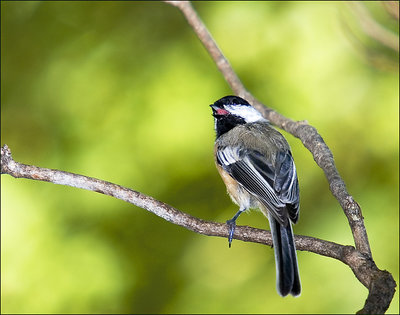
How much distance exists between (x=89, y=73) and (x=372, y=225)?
1944mm

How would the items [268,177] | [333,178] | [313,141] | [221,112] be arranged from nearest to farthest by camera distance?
[333,178]
[268,177]
[313,141]
[221,112]

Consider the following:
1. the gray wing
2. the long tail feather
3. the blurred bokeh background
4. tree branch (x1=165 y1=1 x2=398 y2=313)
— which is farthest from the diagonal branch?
the blurred bokeh background

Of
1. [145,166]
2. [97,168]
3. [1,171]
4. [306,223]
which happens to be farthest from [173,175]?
[1,171]

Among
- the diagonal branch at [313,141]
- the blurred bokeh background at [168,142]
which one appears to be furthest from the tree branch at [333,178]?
the blurred bokeh background at [168,142]

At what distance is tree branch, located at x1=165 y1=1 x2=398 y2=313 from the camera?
1.60 m

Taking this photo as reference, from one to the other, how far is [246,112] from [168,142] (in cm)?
51

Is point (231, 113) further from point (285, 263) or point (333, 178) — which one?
point (285, 263)

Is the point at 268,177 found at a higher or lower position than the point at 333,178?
higher

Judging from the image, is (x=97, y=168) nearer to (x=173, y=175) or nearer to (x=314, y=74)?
(x=173, y=175)

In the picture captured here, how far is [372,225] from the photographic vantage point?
120 inches

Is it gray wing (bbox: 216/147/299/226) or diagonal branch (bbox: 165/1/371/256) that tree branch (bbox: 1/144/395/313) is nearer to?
diagonal branch (bbox: 165/1/371/256)

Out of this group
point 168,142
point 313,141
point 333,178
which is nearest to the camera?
point 333,178

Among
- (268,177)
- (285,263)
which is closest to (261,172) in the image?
(268,177)

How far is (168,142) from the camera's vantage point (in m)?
3.33
